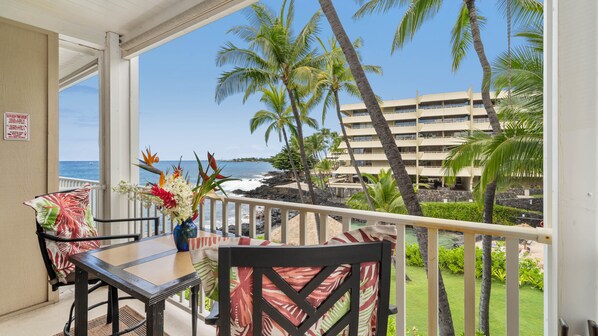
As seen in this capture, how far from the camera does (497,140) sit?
5.27m

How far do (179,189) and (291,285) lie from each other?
Result: 0.99 metres

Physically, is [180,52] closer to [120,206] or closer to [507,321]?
[120,206]

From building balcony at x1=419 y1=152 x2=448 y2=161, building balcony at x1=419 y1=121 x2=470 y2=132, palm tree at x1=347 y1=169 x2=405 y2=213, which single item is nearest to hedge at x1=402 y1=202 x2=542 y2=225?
palm tree at x1=347 y1=169 x2=405 y2=213

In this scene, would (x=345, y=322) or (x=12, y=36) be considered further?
(x=12, y=36)

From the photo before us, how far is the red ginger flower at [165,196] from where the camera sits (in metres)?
1.50

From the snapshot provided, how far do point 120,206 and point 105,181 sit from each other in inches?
13.0

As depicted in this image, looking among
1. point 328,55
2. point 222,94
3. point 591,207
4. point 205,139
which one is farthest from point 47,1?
point 205,139

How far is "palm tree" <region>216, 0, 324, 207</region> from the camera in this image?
9.53 meters

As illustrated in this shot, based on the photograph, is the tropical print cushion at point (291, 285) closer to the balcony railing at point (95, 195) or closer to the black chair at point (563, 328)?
the black chair at point (563, 328)

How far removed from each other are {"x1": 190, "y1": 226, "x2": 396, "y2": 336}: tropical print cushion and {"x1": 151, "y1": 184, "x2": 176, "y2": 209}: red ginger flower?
75 cm

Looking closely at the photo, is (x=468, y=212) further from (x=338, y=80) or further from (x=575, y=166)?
(x=575, y=166)

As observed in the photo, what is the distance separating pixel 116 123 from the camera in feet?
10.6

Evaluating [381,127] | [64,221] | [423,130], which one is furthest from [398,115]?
[64,221]

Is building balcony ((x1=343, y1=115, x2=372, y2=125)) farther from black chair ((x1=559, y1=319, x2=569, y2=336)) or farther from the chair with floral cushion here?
black chair ((x1=559, y1=319, x2=569, y2=336))
